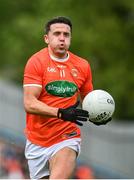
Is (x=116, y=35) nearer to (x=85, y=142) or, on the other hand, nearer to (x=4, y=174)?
(x=85, y=142)

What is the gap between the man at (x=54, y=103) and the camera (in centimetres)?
974

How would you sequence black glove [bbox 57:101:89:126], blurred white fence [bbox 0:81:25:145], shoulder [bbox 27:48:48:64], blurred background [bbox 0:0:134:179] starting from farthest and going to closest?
blurred white fence [bbox 0:81:25:145]
blurred background [bbox 0:0:134:179]
shoulder [bbox 27:48:48:64]
black glove [bbox 57:101:89:126]

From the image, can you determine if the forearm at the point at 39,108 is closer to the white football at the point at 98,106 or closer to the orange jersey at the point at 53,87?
the orange jersey at the point at 53,87

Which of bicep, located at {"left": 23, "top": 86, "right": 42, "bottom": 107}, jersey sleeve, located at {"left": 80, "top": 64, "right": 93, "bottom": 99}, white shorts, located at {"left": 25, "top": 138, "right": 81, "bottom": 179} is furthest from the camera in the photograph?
jersey sleeve, located at {"left": 80, "top": 64, "right": 93, "bottom": 99}

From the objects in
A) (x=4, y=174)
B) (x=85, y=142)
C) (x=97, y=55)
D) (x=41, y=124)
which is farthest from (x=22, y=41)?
(x=41, y=124)

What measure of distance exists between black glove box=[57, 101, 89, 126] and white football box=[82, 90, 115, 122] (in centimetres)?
18

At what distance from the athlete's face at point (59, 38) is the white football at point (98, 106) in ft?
1.72

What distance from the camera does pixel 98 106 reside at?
9.91 metres

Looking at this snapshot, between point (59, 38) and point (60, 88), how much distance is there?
1.63ft

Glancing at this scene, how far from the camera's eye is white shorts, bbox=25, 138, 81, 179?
9938 millimetres

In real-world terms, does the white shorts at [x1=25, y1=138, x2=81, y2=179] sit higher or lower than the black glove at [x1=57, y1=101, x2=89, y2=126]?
lower

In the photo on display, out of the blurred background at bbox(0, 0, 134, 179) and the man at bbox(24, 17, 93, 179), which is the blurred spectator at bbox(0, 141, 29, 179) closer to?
the blurred background at bbox(0, 0, 134, 179)

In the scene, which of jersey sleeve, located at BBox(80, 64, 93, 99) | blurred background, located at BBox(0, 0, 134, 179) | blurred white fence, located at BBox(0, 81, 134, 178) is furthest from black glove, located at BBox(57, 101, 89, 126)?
blurred background, located at BBox(0, 0, 134, 179)

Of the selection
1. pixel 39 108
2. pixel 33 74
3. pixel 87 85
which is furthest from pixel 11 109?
pixel 39 108
